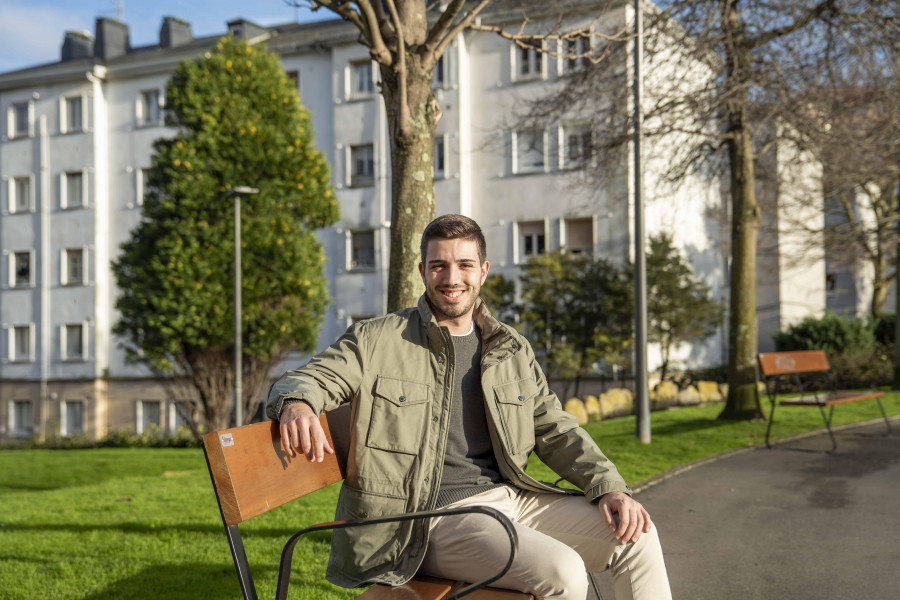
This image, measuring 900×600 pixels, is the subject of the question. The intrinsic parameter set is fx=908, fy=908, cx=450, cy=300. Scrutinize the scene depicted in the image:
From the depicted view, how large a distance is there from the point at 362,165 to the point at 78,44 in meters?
17.5

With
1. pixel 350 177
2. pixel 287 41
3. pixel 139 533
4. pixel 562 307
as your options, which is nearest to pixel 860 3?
pixel 139 533

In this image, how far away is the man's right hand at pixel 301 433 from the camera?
9.59ft

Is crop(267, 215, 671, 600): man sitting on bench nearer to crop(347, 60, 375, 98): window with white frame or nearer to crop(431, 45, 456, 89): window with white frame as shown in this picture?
crop(431, 45, 456, 89): window with white frame

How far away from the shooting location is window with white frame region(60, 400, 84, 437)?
1441 inches

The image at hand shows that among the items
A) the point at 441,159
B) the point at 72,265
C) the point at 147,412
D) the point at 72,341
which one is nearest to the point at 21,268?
the point at 72,265

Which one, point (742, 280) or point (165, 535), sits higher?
point (742, 280)

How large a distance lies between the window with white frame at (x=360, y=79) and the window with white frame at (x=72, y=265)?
13645 mm

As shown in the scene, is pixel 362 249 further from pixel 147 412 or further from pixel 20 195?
pixel 20 195

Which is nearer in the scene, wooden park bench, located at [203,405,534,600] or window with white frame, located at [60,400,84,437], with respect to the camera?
A: wooden park bench, located at [203,405,534,600]

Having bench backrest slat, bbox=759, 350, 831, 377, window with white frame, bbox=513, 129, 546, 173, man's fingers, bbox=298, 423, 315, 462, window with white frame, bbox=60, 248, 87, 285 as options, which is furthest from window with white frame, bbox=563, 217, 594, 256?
Result: man's fingers, bbox=298, 423, 315, 462

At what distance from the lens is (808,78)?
13.0 metres

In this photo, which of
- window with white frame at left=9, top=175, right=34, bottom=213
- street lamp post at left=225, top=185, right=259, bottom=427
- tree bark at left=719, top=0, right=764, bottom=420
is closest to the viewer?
tree bark at left=719, top=0, right=764, bottom=420

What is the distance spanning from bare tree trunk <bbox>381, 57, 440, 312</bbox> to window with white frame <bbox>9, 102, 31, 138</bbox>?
38.0 metres

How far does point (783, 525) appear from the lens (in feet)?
22.2
